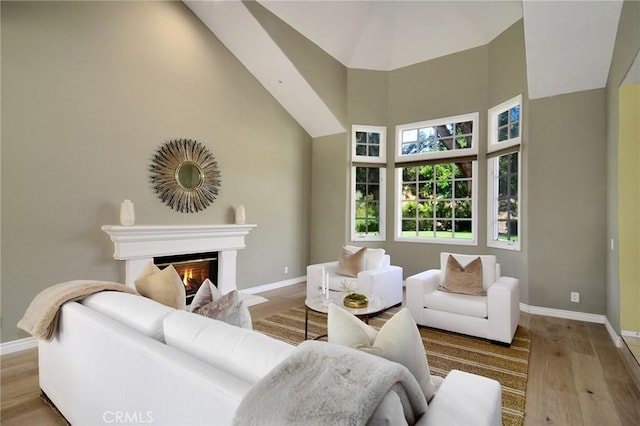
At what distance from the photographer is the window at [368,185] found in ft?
19.6

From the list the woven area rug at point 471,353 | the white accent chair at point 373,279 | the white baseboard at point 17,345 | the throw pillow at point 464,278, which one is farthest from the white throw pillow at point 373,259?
the white baseboard at point 17,345

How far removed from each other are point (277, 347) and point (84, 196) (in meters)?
3.26

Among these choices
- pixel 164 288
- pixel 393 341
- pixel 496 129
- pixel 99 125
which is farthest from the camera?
pixel 496 129

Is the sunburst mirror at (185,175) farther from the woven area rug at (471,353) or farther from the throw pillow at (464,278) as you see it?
the throw pillow at (464,278)

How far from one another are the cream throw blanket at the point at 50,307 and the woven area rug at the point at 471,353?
1.81 metres

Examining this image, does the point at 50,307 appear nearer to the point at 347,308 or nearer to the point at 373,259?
Answer: the point at 347,308

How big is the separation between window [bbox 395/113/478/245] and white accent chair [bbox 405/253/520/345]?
1.77 m

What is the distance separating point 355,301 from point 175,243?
242 cm

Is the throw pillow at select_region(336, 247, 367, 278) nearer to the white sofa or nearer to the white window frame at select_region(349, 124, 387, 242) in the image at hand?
the white window frame at select_region(349, 124, 387, 242)

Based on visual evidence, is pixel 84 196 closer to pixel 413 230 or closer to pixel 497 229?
pixel 413 230

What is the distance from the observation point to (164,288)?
6.93ft

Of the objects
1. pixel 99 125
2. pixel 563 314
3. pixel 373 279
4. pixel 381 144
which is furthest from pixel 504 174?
pixel 99 125

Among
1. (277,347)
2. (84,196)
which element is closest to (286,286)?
(84,196)

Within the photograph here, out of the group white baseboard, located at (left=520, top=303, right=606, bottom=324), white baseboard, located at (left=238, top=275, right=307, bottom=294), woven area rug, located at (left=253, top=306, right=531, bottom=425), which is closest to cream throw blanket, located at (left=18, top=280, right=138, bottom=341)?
woven area rug, located at (left=253, top=306, right=531, bottom=425)
